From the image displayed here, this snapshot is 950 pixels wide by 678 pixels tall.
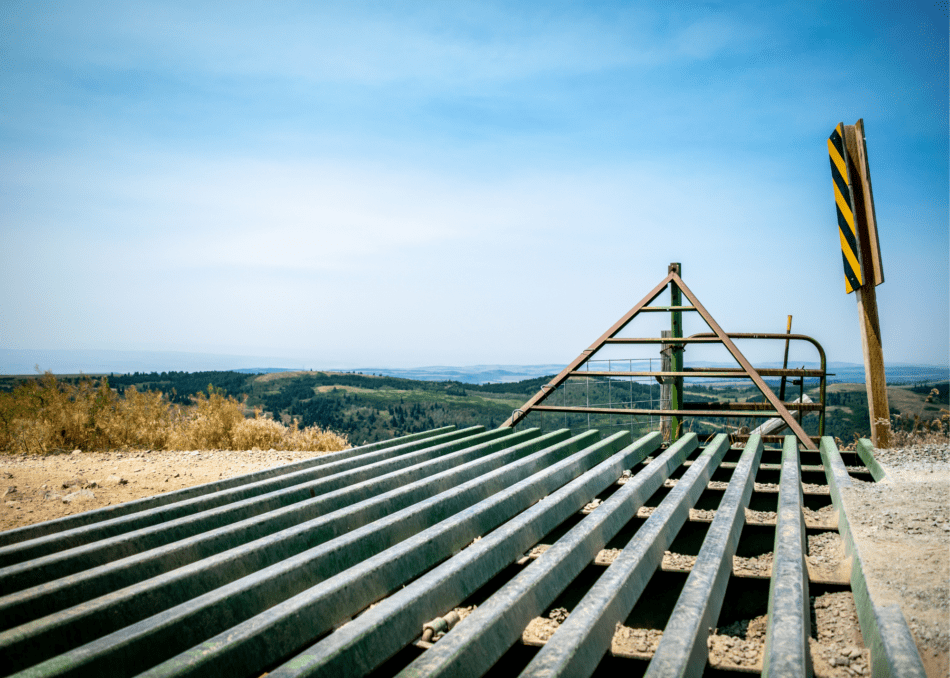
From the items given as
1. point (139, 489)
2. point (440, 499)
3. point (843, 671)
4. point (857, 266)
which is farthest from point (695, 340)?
point (139, 489)

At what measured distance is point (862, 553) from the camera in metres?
2.44

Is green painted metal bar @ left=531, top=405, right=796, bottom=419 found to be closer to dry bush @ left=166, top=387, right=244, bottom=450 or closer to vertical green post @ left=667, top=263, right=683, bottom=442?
vertical green post @ left=667, top=263, right=683, bottom=442

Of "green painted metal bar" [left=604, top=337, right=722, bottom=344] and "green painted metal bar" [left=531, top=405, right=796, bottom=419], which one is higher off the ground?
"green painted metal bar" [left=604, top=337, right=722, bottom=344]

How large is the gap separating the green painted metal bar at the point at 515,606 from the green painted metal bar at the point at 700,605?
45 centimetres

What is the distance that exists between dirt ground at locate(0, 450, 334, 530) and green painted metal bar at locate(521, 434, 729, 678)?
4768 millimetres

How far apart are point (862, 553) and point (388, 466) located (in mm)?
2943

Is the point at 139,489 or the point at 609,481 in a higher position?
the point at 609,481

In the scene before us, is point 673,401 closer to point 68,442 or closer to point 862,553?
point 862,553

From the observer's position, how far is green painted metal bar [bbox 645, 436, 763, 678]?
5.09ft

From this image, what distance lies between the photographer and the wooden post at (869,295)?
494cm

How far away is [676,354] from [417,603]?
6.08m

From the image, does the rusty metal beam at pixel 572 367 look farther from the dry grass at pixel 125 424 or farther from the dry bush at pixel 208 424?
the dry bush at pixel 208 424

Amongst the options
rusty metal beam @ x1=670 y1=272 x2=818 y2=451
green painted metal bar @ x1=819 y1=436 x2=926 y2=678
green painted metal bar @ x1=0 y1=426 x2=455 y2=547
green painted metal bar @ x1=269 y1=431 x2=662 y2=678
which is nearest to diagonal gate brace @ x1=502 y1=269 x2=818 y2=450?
rusty metal beam @ x1=670 y1=272 x2=818 y2=451

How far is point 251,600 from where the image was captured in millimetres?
1959
